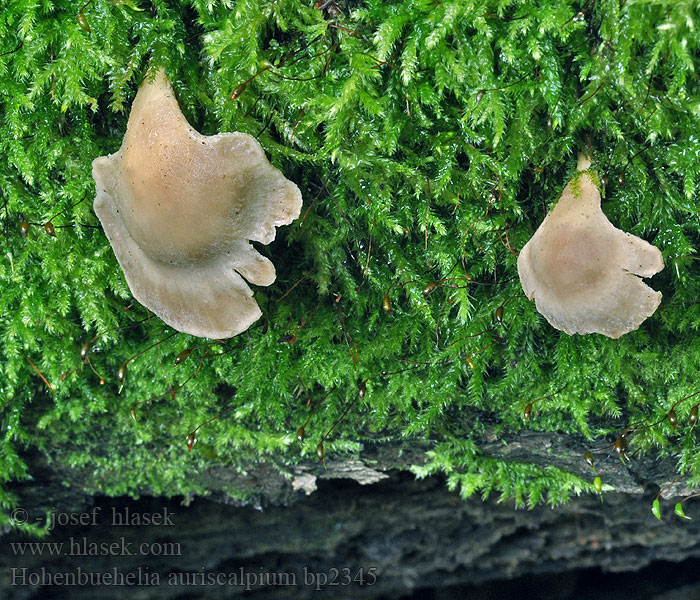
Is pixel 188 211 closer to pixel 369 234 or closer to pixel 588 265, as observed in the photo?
pixel 369 234

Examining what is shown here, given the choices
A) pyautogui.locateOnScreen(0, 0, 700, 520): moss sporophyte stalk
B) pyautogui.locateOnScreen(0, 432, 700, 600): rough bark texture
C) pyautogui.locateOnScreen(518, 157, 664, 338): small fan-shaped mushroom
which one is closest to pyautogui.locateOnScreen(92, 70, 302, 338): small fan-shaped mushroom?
pyautogui.locateOnScreen(0, 0, 700, 520): moss sporophyte stalk

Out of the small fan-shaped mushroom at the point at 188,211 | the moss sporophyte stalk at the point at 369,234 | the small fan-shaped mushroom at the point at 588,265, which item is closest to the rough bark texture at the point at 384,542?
the moss sporophyte stalk at the point at 369,234

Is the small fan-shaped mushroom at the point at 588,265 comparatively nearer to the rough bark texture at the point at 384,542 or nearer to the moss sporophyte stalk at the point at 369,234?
the moss sporophyte stalk at the point at 369,234

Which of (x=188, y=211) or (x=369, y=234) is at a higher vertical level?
(x=188, y=211)

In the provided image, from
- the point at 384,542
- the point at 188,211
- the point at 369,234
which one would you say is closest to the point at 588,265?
the point at 369,234

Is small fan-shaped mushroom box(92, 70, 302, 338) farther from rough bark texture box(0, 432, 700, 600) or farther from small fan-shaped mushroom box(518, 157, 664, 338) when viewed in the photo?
rough bark texture box(0, 432, 700, 600)
